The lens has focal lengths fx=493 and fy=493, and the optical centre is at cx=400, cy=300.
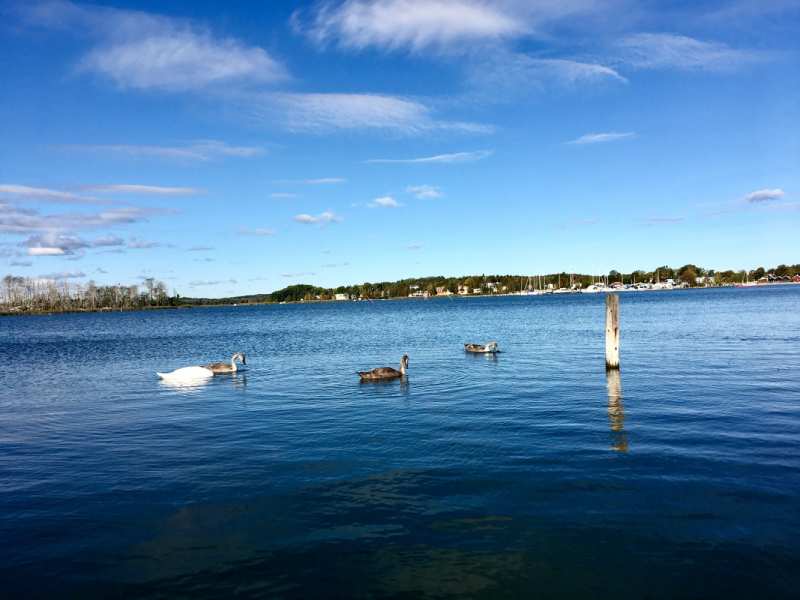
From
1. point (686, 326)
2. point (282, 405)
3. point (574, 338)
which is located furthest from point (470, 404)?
point (686, 326)

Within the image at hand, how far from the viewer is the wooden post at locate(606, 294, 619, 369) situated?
21.5 metres

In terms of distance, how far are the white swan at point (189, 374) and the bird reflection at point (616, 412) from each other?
18.8 m

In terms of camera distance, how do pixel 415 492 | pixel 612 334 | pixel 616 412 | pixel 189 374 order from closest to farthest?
1. pixel 415 492
2. pixel 616 412
3. pixel 612 334
4. pixel 189 374

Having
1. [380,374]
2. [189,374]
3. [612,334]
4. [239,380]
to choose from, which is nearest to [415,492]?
[380,374]

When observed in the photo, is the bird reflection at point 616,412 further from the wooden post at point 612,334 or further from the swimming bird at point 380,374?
the swimming bird at point 380,374

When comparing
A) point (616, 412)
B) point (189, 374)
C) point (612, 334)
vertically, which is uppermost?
point (612, 334)

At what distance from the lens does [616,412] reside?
14.4 m

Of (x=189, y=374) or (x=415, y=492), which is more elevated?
(x=189, y=374)

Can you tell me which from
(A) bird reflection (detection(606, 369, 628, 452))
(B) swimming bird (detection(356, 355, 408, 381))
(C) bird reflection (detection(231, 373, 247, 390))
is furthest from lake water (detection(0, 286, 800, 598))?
(C) bird reflection (detection(231, 373, 247, 390))

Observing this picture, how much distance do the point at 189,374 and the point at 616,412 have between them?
64.4 feet

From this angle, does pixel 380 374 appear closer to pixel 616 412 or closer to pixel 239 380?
pixel 239 380

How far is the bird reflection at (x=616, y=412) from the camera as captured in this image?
11.5 metres

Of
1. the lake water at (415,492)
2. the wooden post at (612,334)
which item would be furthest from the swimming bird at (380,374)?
the wooden post at (612,334)

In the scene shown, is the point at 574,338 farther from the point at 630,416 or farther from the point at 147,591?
the point at 147,591
